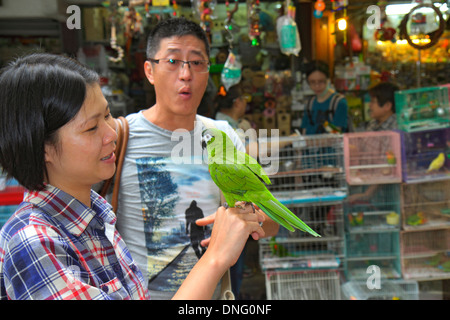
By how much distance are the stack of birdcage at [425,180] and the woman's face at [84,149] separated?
1.79 metres

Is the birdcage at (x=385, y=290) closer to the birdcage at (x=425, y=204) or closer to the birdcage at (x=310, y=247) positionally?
the birdcage at (x=310, y=247)

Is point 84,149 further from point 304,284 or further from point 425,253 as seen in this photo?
point 425,253

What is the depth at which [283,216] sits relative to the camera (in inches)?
23.4

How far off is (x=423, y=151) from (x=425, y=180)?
172mm

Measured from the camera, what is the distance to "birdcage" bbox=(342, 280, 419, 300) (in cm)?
187

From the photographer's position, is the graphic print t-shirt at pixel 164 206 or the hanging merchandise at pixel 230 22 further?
the hanging merchandise at pixel 230 22

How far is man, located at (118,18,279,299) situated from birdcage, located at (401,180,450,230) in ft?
4.98

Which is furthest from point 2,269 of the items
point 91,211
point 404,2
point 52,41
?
point 404,2

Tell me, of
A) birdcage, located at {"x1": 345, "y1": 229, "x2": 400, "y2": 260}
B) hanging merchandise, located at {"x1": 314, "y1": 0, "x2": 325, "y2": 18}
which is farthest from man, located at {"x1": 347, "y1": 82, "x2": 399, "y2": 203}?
hanging merchandise, located at {"x1": 314, "y1": 0, "x2": 325, "y2": 18}

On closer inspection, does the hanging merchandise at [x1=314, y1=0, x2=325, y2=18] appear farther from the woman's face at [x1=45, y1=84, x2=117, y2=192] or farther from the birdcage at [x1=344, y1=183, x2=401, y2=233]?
the woman's face at [x1=45, y1=84, x2=117, y2=192]

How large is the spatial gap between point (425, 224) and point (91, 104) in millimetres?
1963

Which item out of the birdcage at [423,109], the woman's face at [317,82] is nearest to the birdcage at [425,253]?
the birdcage at [423,109]

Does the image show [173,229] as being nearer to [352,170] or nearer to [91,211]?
[91,211]

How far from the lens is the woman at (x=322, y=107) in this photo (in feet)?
5.96
